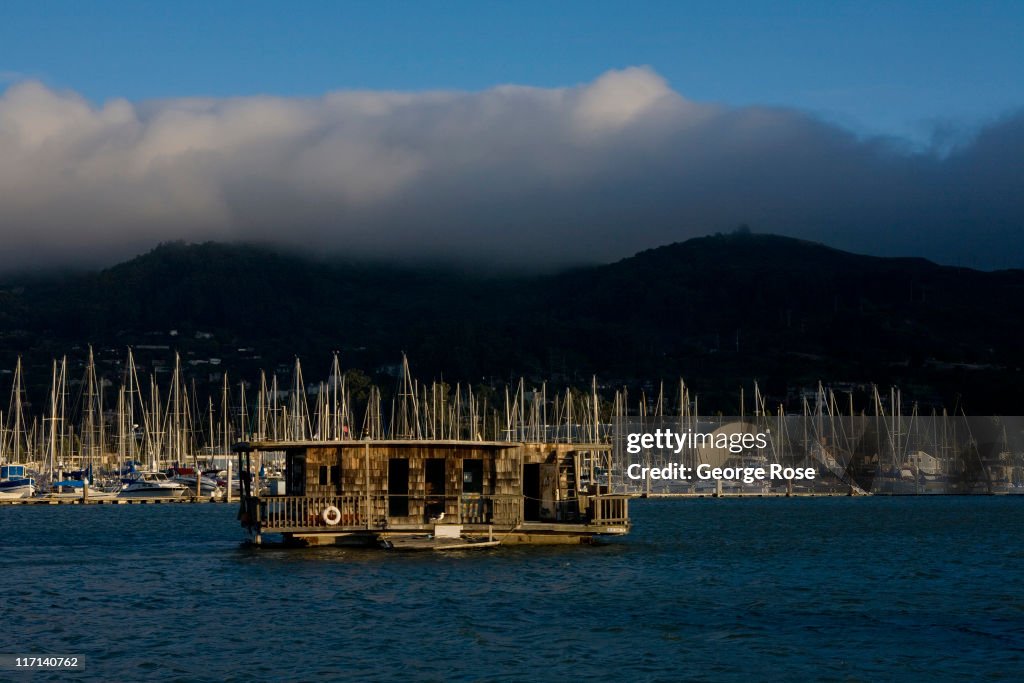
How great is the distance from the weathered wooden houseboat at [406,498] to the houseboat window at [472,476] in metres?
0.04

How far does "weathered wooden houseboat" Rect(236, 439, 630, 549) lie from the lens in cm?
4866

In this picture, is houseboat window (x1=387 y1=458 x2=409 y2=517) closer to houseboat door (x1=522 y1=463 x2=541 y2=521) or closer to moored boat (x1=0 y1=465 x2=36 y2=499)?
houseboat door (x1=522 y1=463 x2=541 y2=521)

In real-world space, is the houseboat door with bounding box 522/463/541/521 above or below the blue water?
above

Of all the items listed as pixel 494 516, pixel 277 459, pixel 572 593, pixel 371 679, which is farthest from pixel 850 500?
pixel 371 679

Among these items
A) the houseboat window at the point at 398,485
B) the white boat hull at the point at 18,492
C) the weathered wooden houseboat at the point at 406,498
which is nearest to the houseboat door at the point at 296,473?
the weathered wooden houseboat at the point at 406,498

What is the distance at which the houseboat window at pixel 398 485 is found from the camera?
4991cm

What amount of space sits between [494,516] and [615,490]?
70.5 metres

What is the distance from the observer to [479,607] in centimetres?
3741

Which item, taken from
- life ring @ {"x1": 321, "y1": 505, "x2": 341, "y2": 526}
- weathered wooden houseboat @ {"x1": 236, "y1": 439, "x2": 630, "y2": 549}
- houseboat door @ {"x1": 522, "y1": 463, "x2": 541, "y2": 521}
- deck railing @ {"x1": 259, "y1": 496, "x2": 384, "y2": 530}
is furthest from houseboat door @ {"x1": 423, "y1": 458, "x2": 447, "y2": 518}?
houseboat door @ {"x1": 522, "y1": 463, "x2": 541, "y2": 521}

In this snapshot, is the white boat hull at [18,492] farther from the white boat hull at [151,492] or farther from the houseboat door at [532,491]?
the houseboat door at [532,491]

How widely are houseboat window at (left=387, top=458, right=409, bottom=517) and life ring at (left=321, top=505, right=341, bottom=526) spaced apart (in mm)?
2142

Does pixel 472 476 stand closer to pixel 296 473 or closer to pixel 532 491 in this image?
pixel 532 491

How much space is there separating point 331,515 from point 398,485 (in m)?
2.85

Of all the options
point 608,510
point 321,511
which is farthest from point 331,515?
point 608,510
